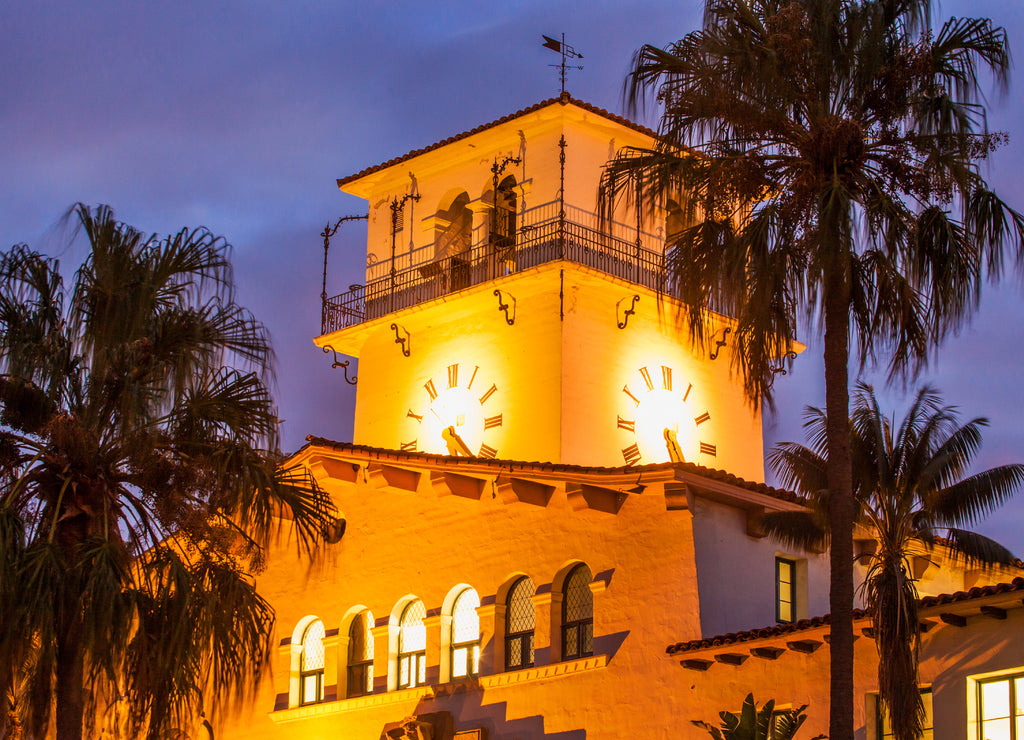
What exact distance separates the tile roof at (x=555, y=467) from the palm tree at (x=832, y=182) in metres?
5.27

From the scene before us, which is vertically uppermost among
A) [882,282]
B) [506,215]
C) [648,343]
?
[506,215]

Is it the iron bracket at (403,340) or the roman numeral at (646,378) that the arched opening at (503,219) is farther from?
the roman numeral at (646,378)

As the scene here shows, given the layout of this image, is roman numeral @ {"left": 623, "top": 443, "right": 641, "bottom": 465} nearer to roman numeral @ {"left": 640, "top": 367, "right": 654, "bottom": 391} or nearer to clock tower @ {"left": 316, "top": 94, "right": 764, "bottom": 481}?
clock tower @ {"left": 316, "top": 94, "right": 764, "bottom": 481}

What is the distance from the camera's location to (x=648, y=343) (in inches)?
1399

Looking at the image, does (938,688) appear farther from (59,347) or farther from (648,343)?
(648,343)

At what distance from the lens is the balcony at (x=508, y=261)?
3484 centimetres

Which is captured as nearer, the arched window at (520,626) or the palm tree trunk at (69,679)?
the palm tree trunk at (69,679)

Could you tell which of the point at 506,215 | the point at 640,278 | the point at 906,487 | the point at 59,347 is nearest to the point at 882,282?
the point at 906,487

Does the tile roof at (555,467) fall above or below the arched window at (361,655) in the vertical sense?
above

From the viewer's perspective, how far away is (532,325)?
34750 mm

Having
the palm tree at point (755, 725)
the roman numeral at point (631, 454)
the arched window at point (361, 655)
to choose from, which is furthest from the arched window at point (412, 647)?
the palm tree at point (755, 725)

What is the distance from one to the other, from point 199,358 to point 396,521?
34.3 feet

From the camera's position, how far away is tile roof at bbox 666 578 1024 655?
1997 cm

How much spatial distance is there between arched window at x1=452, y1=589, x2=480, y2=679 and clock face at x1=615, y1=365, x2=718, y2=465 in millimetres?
6856
